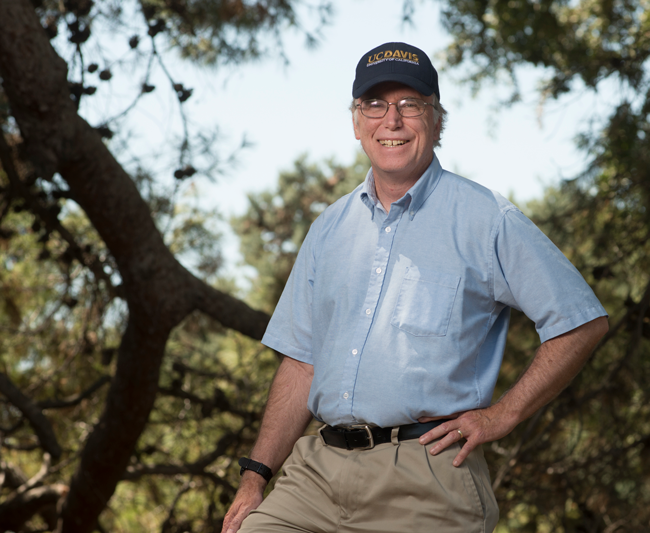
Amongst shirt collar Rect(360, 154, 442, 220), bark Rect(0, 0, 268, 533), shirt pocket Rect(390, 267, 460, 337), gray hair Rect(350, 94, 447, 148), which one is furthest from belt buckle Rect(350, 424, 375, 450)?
bark Rect(0, 0, 268, 533)

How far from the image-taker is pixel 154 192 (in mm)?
3613

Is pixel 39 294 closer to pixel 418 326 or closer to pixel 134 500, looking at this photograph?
pixel 134 500

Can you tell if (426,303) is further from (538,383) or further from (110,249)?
(110,249)

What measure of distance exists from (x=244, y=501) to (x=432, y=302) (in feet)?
2.29

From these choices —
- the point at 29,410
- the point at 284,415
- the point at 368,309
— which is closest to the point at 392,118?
A: the point at 368,309

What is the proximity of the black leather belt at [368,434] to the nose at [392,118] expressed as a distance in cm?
73

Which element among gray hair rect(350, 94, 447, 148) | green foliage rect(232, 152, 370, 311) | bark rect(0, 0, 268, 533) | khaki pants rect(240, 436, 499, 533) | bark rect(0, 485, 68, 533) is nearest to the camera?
khaki pants rect(240, 436, 499, 533)

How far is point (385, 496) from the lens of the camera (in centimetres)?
144

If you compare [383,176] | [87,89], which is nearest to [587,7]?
[87,89]

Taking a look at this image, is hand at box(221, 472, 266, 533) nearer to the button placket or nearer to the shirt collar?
the button placket

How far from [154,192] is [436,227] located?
2362 mm

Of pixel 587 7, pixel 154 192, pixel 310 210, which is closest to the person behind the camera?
pixel 154 192

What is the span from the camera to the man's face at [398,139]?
1.67m

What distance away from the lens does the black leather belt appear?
4.83 ft
